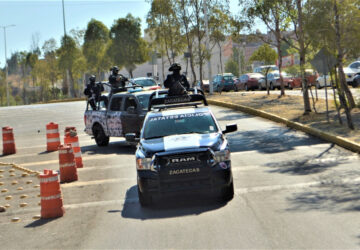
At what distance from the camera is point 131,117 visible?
17.6 meters

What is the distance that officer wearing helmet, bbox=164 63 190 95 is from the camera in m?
15.3

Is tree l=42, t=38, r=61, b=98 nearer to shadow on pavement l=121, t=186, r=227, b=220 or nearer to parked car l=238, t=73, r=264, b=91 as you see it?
parked car l=238, t=73, r=264, b=91

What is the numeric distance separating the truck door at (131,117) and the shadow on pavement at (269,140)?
283 centimetres

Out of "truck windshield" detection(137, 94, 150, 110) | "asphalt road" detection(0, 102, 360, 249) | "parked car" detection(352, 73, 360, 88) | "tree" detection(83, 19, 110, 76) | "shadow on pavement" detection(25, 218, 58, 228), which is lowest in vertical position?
"shadow on pavement" detection(25, 218, 58, 228)

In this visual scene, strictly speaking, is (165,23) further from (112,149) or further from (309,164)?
(309,164)

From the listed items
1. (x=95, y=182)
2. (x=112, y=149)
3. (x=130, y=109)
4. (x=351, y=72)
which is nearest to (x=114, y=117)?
(x=112, y=149)

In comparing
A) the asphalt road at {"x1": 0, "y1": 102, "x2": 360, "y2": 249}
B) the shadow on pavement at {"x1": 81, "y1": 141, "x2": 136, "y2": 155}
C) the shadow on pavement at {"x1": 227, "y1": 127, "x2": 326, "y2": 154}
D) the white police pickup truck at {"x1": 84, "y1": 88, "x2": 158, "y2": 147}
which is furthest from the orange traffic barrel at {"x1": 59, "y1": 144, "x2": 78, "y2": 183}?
the shadow on pavement at {"x1": 227, "y1": 127, "x2": 326, "y2": 154}

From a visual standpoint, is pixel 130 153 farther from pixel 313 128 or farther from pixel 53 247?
pixel 53 247

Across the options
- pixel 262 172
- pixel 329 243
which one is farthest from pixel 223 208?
pixel 262 172

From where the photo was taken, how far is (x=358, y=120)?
19.8 metres

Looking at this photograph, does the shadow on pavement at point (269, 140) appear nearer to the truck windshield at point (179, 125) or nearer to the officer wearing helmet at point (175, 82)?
the officer wearing helmet at point (175, 82)

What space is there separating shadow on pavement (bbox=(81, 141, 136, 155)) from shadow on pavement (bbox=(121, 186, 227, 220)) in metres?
7.19

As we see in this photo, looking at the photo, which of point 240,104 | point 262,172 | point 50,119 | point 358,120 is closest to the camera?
point 262,172

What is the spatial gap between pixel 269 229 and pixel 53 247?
9.31 feet
